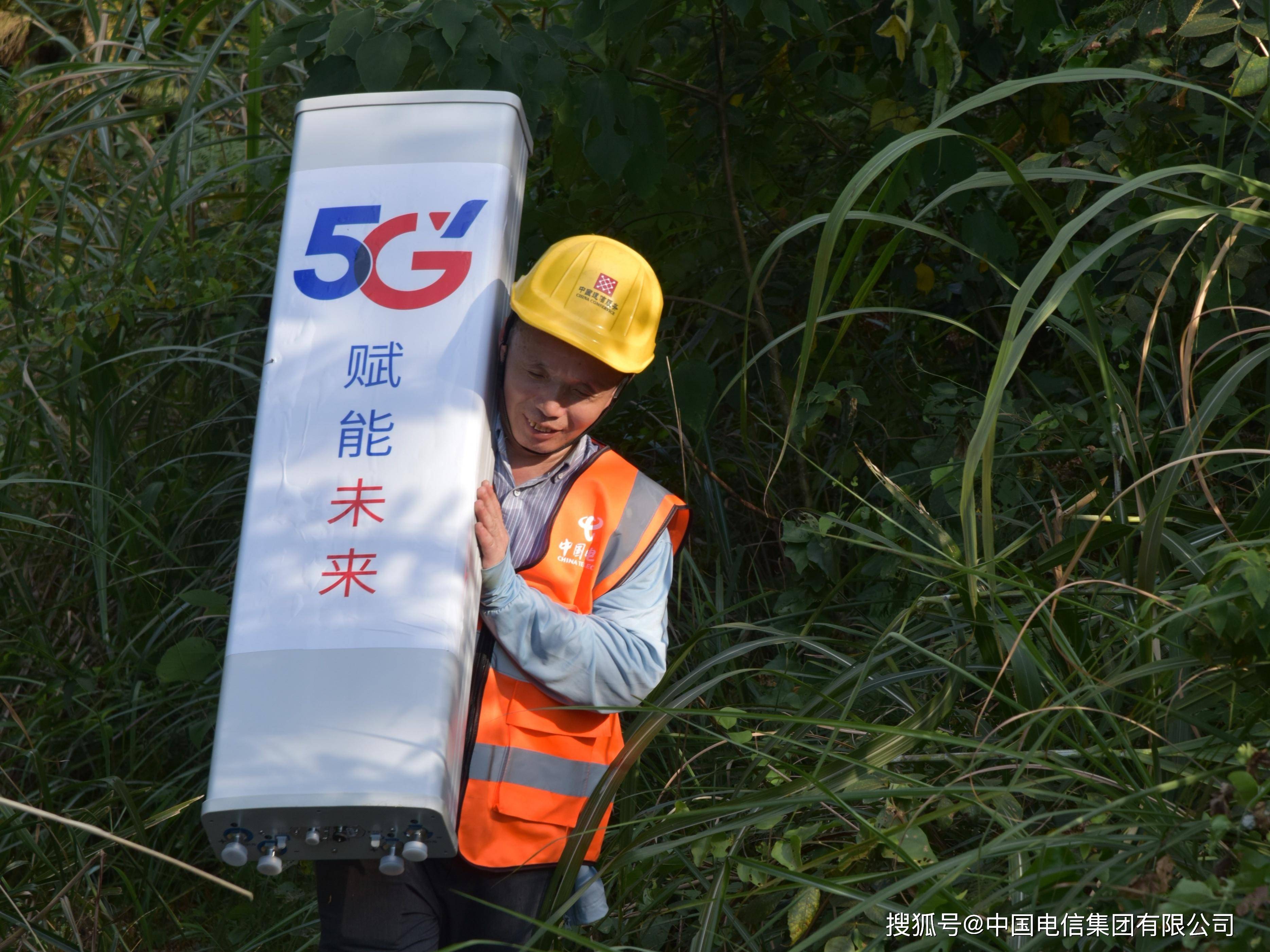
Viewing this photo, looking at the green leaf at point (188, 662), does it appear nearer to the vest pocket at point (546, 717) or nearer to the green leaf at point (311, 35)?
the vest pocket at point (546, 717)

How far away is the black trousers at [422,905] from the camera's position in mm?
1738

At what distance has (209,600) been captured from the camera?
8.50 feet

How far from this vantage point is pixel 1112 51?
2391 mm

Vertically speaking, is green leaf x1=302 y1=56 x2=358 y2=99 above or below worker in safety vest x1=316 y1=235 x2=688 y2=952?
above

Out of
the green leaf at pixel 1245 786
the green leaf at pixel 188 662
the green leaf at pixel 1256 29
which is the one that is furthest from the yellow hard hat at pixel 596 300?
the green leaf at pixel 188 662

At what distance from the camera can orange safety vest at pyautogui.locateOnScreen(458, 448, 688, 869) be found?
1.75 m

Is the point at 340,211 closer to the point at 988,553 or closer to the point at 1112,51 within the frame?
the point at 988,553

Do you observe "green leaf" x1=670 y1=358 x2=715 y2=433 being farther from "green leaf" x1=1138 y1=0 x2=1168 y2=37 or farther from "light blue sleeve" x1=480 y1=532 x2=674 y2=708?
"green leaf" x1=1138 y1=0 x2=1168 y2=37

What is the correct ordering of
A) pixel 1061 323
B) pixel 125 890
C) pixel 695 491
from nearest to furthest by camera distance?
pixel 1061 323, pixel 125 890, pixel 695 491

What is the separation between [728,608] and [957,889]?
3.10 feet

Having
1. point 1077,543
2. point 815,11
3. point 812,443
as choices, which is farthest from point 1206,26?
point 812,443

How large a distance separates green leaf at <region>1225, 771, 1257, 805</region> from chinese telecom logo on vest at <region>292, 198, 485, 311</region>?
1273 millimetres

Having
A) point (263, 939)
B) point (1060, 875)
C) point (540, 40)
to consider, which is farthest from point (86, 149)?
point (1060, 875)

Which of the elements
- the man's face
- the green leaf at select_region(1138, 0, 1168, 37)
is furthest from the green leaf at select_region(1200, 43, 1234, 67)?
the man's face
